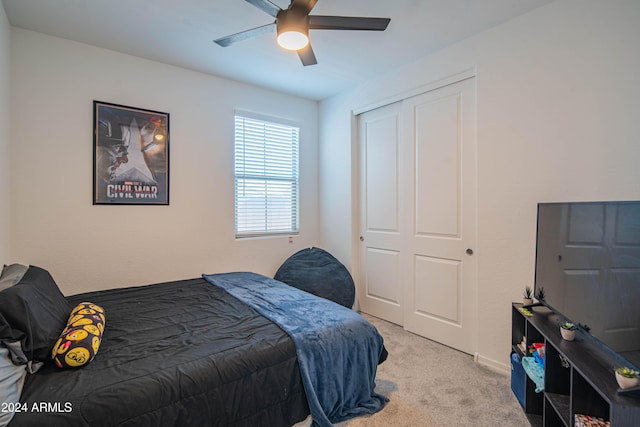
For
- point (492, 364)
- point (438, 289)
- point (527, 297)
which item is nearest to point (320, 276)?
point (438, 289)

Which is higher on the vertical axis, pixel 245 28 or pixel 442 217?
pixel 245 28

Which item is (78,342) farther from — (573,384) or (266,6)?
(573,384)

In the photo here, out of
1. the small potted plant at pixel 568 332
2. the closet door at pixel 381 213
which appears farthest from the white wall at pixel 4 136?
the small potted plant at pixel 568 332

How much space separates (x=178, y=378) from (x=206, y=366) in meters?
0.13

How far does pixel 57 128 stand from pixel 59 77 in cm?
41

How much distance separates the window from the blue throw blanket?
157 centimetres

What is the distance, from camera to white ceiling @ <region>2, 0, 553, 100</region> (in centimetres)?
208

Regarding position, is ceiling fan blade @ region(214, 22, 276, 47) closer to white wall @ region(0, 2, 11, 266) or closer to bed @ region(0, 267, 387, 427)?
white wall @ region(0, 2, 11, 266)

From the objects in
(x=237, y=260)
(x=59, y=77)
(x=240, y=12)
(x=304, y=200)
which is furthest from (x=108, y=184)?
(x=304, y=200)

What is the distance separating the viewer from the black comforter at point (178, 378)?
1.16m

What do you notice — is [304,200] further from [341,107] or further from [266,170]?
[341,107]

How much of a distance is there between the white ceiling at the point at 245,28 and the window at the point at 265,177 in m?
0.68

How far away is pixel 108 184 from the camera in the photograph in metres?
2.66

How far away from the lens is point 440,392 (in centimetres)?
206
